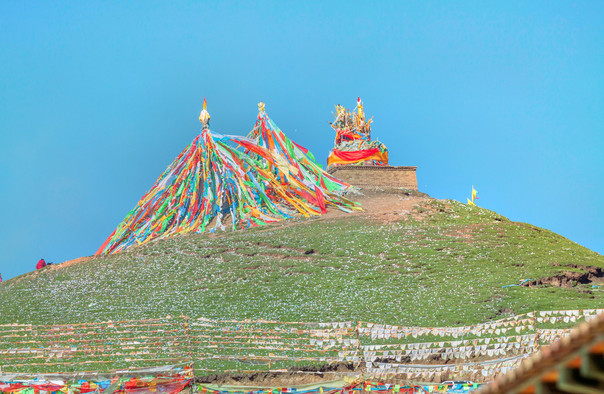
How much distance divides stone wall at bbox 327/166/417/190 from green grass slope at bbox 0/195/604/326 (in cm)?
870

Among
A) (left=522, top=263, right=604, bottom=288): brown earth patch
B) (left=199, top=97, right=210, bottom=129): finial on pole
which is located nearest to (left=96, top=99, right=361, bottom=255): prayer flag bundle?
A: (left=199, top=97, right=210, bottom=129): finial on pole

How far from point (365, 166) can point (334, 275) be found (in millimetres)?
17365

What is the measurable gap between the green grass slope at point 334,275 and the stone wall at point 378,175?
870 centimetres

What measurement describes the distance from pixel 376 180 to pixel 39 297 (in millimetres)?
21931

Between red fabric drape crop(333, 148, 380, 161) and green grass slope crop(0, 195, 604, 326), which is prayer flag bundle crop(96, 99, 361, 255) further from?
red fabric drape crop(333, 148, 380, 161)

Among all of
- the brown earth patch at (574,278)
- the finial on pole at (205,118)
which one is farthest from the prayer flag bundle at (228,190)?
the brown earth patch at (574,278)

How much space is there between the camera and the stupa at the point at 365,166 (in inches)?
1587

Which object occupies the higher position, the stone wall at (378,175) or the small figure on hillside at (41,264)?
the stone wall at (378,175)

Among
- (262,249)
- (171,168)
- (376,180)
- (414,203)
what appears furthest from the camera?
(376,180)

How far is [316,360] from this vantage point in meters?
13.8

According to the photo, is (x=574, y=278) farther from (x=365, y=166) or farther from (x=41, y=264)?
(x=41, y=264)

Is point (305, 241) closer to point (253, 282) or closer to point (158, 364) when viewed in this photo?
point (253, 282)

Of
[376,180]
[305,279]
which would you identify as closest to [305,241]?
Result: [305,279]

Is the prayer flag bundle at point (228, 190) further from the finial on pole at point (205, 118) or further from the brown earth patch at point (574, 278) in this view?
the brown earth patch at point (574, 278)
